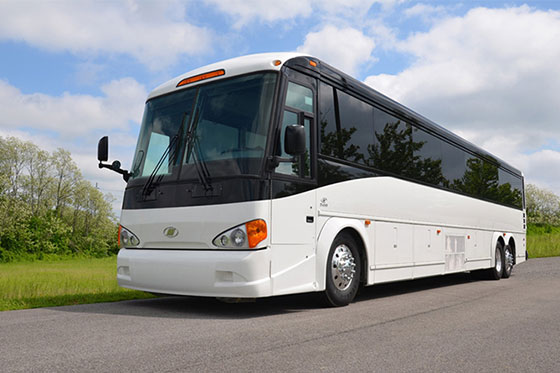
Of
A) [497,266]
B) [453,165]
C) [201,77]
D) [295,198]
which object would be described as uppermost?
[201,77]

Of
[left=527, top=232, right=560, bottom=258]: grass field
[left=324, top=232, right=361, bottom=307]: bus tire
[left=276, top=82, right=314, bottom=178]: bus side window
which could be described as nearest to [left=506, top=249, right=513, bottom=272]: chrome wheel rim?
[left=324, top=232, right=361, bottom=307]: bus tire

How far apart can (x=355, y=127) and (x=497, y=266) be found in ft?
27.2

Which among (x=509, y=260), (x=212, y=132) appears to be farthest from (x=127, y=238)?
(x=509, y=260)

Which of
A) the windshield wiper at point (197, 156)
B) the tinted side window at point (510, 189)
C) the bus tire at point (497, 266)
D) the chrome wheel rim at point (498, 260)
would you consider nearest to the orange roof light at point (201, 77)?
the windshield wiper at point (197, 156)

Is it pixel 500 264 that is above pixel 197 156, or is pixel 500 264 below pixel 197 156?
below

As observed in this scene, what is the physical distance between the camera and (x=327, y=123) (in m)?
7.80

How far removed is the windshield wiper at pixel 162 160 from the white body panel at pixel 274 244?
30cm

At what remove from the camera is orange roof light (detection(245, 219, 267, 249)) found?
6.35m

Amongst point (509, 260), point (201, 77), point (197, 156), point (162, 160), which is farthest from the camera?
point (509, 260)

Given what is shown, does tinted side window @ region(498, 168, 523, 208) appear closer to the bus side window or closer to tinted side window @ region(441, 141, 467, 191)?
tinted side window @ region(441, 141, 467, 191)

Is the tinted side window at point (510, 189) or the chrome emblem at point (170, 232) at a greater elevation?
the tinted side window at point (510, 189)

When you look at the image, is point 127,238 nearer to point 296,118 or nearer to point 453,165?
point 296,118

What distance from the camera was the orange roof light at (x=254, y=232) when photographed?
250 inches

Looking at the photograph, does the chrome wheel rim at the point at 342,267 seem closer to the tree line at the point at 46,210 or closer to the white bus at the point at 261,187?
the white bus at the point at 261,187
